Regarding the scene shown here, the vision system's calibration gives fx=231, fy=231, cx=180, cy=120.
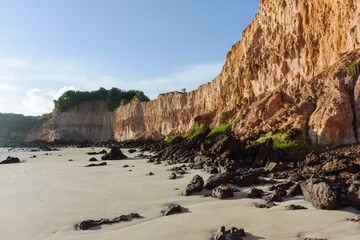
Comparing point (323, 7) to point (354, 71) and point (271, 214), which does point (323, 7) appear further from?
point (271, 214)

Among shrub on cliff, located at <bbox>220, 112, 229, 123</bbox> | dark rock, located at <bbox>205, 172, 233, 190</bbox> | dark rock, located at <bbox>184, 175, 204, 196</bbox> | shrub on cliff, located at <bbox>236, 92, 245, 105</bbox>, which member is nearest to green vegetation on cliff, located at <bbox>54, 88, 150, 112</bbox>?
shrub on cliff, located at <bbox>220, 112, 229, 123</bbox>

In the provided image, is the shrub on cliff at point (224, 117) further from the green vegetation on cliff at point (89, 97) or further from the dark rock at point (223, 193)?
the green vegetation on cliff at point (89, 97)

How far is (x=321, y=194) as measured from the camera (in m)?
4.49

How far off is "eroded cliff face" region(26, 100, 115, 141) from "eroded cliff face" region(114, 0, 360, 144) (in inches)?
1587

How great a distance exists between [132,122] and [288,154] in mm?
45573

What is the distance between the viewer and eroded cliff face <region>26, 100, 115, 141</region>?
64875mm

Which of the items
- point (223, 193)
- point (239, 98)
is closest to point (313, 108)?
point (223, 193)

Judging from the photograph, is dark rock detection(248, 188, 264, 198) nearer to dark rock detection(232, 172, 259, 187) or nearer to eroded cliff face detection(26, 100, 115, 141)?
dark rock detection(232, 172, 259, 187)

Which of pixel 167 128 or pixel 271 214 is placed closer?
pixel 271 214

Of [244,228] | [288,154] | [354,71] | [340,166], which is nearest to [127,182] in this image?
[244,228]

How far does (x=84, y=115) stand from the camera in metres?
67.5

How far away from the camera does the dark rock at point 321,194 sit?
4.24 meters

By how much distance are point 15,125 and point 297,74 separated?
99.1 meters

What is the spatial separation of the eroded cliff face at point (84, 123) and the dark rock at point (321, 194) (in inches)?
2441
